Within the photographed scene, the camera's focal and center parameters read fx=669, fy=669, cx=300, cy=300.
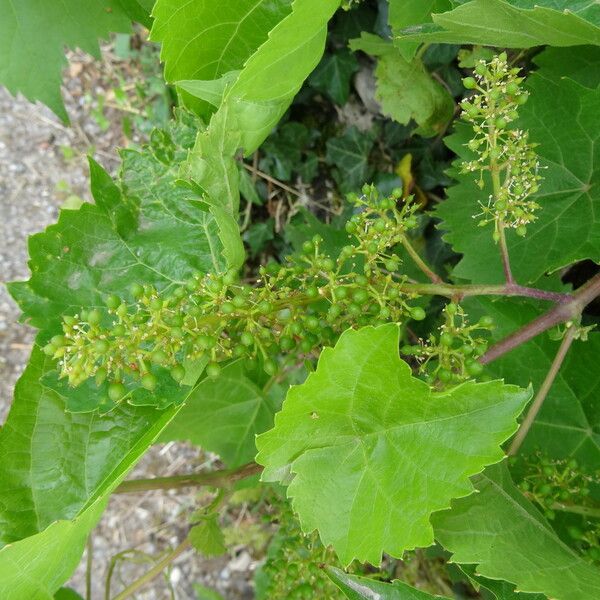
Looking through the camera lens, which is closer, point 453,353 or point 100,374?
point 100,374

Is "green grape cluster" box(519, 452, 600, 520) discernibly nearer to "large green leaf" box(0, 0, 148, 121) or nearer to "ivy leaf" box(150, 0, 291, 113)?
"ivy leaf" box(150, 0, 291, 113)

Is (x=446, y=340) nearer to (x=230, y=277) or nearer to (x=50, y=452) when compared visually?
(x=230, y=277)

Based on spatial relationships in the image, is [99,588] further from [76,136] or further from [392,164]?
[392,164]

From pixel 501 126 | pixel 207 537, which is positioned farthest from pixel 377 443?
pixel 207 537

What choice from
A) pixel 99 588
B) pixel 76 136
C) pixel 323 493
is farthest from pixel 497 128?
pixel 99 588

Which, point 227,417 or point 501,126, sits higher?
point 501,126

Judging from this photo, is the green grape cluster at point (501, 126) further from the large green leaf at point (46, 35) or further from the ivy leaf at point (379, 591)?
the large green leaf at point (46, 35)
